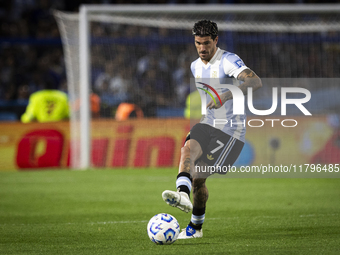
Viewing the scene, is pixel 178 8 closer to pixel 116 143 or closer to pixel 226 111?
pixel 116 143

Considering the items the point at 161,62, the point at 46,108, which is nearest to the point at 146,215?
the point at 161,62

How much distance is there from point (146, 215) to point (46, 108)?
893 centimetres

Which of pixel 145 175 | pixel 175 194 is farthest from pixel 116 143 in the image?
pixel 175 194

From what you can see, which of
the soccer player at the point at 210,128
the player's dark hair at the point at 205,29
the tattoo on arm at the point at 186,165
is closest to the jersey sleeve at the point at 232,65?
the soccer player at the point at 210,128

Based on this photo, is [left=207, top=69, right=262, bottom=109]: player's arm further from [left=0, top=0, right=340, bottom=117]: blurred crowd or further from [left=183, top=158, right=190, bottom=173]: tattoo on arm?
[left=0, top=0, right=340, bottom=117]: blurred crowd

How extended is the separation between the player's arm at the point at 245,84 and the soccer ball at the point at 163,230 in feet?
3.67

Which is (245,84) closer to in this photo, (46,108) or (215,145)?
(215,145)

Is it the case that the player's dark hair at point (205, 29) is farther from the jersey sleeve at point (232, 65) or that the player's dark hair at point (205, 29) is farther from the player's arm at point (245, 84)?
the player's arm at point (245, 84)

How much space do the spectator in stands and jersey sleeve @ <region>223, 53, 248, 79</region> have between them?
35.2 ft

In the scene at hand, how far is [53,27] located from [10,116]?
6.47 m

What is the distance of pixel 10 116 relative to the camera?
639 inches

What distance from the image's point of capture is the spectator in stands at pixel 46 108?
1530 centimetres

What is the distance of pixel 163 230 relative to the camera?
16.5 feet

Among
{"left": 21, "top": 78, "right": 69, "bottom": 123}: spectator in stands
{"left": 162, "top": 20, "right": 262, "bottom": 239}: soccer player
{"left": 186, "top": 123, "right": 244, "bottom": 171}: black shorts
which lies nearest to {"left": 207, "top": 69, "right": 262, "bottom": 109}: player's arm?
{"left": 162, "top": 20, "right": 262, "bottom": 239}: soccer player
